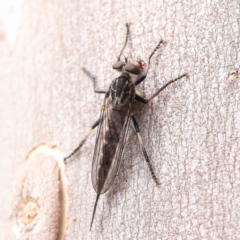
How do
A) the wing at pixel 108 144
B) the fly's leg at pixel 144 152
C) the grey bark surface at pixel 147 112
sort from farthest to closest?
1. the wing at pixel 108 144
2. the fly's leg at pixel 144 152
3. the grey bark surface at pixel 147 112

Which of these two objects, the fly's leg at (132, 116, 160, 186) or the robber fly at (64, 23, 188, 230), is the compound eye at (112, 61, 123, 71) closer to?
the robber fly at (64, 23, 188, 230)

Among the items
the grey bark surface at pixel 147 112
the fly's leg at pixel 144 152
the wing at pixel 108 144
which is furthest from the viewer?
the wing at pixel 108 144

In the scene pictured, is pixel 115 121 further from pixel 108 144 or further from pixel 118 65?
pixel 118 65

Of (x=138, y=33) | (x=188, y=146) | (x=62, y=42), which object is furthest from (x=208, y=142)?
(x=62, y=42)

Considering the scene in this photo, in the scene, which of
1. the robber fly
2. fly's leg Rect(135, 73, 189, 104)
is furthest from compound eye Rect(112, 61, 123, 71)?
fly's leg Rect(135, 73, 189, 104)

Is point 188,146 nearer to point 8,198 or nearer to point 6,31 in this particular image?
point 8,198

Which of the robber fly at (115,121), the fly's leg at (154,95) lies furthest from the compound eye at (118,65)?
the fly's leg at (154,95)

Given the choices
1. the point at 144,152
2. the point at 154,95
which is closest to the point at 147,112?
the point at 154,95

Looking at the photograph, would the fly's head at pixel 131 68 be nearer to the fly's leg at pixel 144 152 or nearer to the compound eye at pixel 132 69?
the compound eye at pixel 132 69

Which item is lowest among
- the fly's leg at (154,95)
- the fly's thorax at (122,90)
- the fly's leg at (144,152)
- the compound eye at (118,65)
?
the fly's leg at (144,152)
